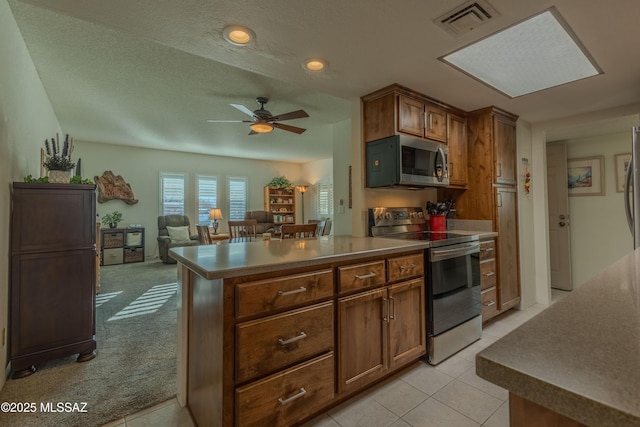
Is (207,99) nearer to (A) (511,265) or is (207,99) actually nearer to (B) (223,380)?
(B) (223,380)

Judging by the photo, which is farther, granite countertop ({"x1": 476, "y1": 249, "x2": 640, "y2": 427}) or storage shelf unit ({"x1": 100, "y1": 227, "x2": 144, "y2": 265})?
storage shelf unit ({"x1": 100, "y1": 227, "x2": 144, "y2": 265})

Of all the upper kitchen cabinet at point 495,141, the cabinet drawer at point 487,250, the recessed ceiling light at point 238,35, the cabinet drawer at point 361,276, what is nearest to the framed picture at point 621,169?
the upper kitchen cabinet at point 495,141

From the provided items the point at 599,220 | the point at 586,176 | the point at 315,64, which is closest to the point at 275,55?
the point at 315,64

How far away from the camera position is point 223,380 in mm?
1220

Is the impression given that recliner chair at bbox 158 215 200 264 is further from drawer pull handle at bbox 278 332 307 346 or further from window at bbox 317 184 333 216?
drawer pull handle at bbox 278 332 307 346

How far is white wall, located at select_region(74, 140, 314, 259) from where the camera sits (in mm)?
6156

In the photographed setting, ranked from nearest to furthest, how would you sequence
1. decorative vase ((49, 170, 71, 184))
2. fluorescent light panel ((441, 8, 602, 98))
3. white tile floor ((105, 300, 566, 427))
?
white tile floor ((105, 300, 566, 427)) < fluorescent light panel ((441, 8, 602, 98)) < decorative vase ((49, 170, 71, 184))

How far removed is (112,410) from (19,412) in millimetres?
543

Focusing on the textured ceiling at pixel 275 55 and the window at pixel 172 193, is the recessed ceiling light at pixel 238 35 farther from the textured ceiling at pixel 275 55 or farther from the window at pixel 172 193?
the window at pixel 172 193

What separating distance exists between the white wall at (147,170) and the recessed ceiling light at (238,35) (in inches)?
235

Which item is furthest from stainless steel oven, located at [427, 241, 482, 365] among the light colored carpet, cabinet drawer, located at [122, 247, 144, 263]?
cabinet drawer, located at [122, 247, 144, 263]

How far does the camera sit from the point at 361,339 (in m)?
1.72

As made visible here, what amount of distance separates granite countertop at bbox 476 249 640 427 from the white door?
4261 mm

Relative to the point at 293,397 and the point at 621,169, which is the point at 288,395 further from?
the point at 621,169
